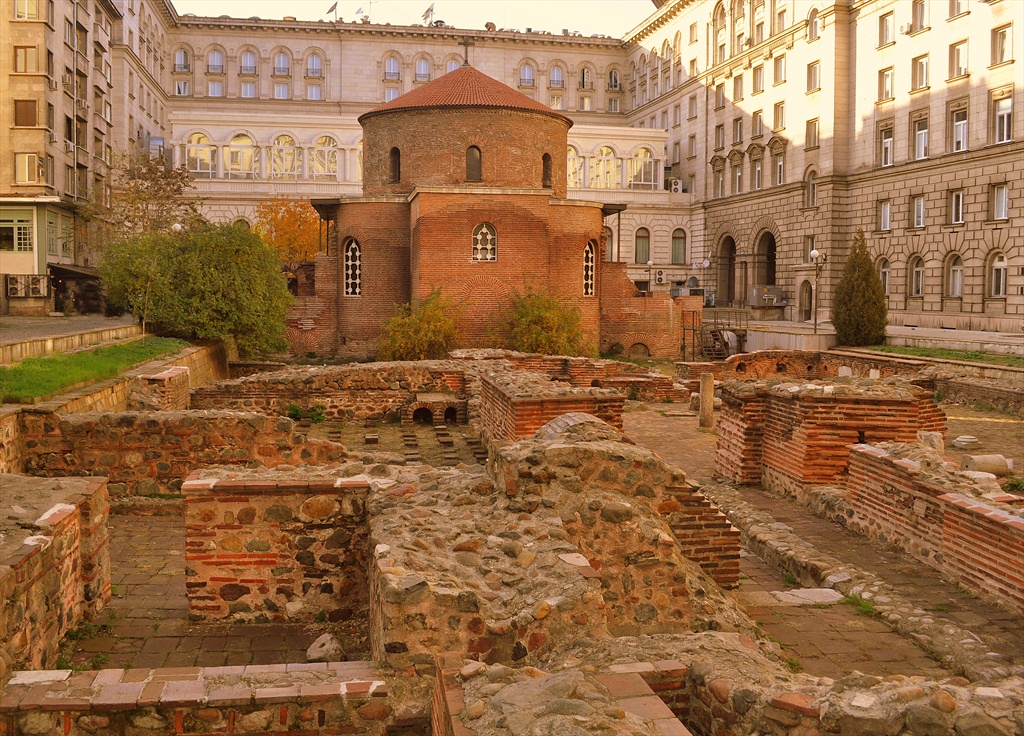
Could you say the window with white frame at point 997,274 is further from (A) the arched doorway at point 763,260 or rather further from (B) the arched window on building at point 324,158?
(B) the arched window on building at point 324,158

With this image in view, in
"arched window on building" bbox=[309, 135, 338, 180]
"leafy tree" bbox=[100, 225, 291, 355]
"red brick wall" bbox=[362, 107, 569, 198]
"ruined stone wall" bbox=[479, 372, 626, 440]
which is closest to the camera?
"ruined stone wall" bbox=[479, 372, 626, 440]

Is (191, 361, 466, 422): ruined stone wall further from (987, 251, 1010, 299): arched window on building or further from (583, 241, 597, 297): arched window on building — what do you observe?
(987, 251, 1010, 299): arched window on building

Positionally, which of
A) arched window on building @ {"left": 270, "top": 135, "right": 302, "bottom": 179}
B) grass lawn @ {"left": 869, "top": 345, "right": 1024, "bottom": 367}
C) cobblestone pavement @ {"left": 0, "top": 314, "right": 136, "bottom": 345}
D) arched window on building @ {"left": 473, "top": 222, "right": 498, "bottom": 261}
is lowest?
grass lawn @ {"left": 869, "top": 345, "right": 1024, "bottom": 367}

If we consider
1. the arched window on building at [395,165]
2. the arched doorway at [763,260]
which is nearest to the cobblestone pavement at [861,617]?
the arched window on building at [395,165]

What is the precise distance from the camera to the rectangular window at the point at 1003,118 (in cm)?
3241

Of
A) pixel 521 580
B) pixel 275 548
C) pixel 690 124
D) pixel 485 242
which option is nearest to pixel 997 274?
pixel 485 242

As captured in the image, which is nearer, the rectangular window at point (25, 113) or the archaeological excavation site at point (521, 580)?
the archaeological excavation site at point (521, 580)

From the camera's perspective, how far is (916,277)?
122 ft

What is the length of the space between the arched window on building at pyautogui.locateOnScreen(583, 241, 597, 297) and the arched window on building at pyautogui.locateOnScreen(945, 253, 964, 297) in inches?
561

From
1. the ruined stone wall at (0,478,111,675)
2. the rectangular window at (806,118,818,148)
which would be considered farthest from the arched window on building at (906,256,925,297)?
the ruined stone wall at (0,478,111,675)

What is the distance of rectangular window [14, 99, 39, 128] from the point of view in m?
Result: 34.3

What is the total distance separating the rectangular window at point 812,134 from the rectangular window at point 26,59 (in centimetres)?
3277

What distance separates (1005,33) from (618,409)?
29.7 metres

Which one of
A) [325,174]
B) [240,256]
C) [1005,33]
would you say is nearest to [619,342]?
[240,256]
